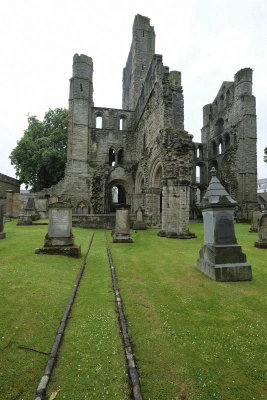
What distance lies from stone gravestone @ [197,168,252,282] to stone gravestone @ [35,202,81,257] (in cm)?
357

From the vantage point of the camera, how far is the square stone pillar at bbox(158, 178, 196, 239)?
1163cm

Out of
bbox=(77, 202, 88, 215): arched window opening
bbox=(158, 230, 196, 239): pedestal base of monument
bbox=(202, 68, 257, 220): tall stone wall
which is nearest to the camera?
bbox=(158, 230, 196, 239): pedestal base of monument

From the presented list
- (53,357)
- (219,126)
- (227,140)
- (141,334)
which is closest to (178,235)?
(141,334)

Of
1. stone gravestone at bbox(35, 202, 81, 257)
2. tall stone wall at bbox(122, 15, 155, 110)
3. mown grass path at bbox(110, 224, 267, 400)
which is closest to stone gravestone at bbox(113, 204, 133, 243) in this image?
stone gravestone at bbox(35, 202, 81, 257)

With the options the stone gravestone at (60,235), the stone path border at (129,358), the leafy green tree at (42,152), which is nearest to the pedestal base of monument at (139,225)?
the stone gravestone at (60,235)

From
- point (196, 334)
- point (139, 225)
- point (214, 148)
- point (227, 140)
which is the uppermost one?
point (227, 140)

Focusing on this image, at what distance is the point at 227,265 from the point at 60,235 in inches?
174

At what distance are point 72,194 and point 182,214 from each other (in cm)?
1382

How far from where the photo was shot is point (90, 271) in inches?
202

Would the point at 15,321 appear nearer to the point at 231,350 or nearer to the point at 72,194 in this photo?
the point at 231,350

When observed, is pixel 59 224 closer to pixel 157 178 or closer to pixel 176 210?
pixel 176 210

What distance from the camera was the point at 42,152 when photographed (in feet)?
80.2

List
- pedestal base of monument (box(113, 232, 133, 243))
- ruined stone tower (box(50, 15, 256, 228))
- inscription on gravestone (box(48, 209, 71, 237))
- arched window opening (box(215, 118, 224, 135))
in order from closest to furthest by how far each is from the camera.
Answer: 1. inscription on gravestone (box(48, 209, 71, 237))
2. pedestal base of monument (box(113, 232, 133, 243))
3. ruined stone tower (box(50, 15, 256, 228))
4. arched window opening (box(215, 118, 224, 135))

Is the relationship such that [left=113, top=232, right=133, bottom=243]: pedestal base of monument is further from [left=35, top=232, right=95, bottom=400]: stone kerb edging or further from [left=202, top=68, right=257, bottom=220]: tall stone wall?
[left=202, top=68, right=257, bottom=220]: tall stone wall
